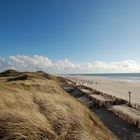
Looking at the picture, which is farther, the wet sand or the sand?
the sand

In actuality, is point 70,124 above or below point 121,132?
above

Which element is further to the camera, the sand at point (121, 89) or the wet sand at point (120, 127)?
the sand at point (121, 89)

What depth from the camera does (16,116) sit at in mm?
5605

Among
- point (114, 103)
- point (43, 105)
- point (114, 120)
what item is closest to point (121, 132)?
point (114, 120)

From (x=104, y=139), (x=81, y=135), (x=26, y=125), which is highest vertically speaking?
(x=26, y=125)

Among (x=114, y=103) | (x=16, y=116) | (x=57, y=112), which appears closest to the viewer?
(x=16, y=116)

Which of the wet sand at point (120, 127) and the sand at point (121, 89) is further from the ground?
the wet sand at point (120, 127)

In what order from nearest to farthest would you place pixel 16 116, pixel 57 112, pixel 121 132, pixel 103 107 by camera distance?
pixel 16 116
pixel 57 112
pixel 121 132
pixel 103 107

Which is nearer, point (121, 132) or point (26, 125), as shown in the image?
point (26, 125)

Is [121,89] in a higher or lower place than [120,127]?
lower

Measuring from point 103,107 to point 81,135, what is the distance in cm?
1201

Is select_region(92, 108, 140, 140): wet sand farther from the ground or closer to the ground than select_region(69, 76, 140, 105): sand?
farther from the ground

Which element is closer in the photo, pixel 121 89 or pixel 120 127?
pixel 120 127

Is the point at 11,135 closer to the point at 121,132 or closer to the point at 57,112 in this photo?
the point at 57,112
